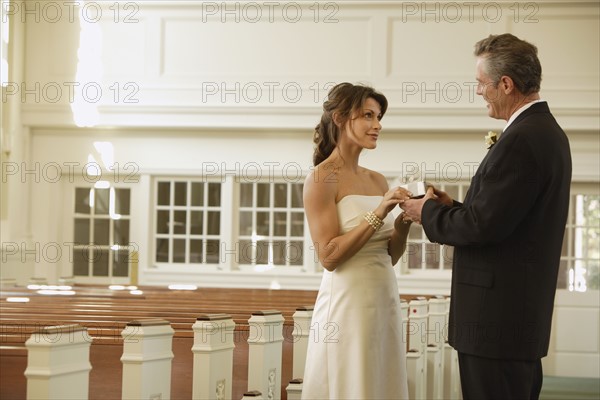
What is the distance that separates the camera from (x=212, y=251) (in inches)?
432

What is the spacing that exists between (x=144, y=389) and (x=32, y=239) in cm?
780

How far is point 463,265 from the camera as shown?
2.97m

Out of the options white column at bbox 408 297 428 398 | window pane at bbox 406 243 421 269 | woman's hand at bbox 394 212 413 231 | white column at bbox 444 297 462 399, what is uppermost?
woman's hand at bbox 394 212 413 231

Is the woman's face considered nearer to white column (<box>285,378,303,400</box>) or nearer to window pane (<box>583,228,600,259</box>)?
white column (<box>285,378,303,400</box>)

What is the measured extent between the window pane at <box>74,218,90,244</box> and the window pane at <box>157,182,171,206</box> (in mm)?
873

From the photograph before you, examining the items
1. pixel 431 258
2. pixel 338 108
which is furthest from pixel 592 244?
pixel 338 108

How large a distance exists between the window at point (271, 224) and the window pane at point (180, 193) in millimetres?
642

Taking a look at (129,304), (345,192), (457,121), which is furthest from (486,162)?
(457,121)

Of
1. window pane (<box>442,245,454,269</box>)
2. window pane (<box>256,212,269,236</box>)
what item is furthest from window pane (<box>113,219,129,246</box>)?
window pane (<box>442,245,454,269</box>)

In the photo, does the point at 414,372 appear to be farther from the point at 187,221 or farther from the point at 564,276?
the point at 187,221

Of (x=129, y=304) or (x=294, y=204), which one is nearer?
(x=129, y=304)

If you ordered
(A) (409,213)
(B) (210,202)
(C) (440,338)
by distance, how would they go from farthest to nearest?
(B) (210,202), (C) (440,338), (A) (409,213)

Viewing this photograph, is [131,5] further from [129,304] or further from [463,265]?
[463,265]

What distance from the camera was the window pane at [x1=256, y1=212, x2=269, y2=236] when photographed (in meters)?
10.9
